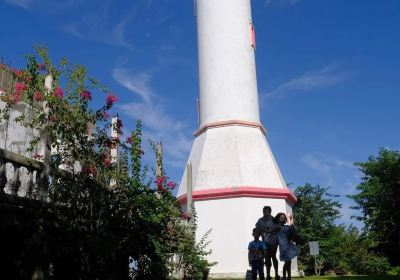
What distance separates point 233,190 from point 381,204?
14.5m

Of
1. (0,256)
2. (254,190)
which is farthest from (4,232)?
(254,190)

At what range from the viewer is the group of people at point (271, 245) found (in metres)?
8.76

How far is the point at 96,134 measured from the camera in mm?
8086

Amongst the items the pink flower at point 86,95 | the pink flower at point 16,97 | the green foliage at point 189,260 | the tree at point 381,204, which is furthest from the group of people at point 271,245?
the tree at point 381,204

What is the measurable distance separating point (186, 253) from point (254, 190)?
6.62m

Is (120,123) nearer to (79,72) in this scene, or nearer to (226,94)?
(79,72)

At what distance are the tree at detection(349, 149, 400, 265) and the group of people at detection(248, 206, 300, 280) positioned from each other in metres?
15.5

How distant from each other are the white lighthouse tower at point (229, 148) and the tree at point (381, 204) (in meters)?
9.06

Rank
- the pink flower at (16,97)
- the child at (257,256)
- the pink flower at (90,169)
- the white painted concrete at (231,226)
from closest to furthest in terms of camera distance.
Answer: the pink flower at (90,169) → the pink flower at (16,97) → the child at (257,256) → the white painted concrete at (231,226)

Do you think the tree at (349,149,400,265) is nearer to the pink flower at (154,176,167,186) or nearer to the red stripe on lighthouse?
the red stripe on lighthouse

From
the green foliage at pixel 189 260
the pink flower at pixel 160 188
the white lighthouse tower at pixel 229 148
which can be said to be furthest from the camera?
the white lighthouse tower at pixel 229 148

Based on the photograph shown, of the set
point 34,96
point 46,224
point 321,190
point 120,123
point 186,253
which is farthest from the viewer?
point 321,190

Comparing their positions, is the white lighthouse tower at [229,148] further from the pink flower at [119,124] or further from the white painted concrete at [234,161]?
the pink flower at [119,124]

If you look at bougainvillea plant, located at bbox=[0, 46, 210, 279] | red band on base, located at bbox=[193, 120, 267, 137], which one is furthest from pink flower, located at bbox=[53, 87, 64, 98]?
red band on base, located at bbox=[193, 120, 267, 137]
